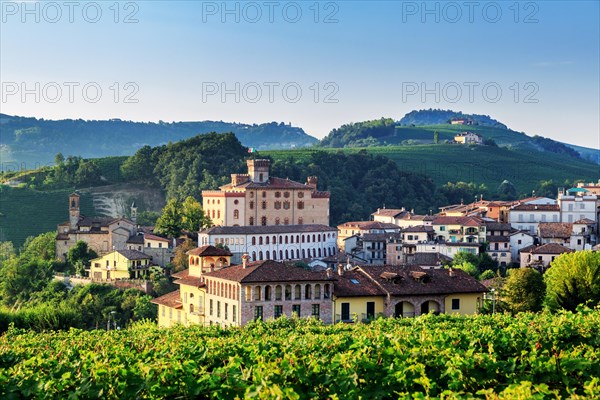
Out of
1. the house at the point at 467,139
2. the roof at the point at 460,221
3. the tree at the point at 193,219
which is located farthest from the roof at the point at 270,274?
the house at the point at 467,139

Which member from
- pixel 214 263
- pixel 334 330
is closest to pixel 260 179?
pixel 214 263

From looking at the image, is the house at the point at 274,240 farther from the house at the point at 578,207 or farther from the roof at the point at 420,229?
the house at the point at 578,207

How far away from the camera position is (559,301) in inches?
1960

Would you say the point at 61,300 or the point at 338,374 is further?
the point at 61,300

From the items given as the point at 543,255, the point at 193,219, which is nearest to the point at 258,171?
the point at 193,219

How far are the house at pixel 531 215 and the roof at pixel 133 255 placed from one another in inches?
1264

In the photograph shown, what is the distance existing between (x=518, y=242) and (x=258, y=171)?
2353cm

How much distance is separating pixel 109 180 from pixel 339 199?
90.7 feet

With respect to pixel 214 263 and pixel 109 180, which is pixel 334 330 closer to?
pixel 214 263

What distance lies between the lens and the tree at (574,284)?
49531 millimetres

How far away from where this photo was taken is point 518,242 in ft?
262

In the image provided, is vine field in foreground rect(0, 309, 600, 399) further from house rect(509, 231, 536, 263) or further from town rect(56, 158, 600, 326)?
house rect(509, 231, 536, 263)

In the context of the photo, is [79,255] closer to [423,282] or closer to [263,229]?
[263,229]

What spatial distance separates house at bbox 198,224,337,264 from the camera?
7494cm
